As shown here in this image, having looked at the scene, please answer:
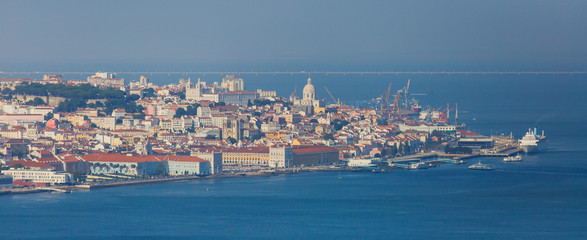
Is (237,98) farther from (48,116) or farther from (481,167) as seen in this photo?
(481,167)

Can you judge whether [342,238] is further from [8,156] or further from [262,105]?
[262,105]

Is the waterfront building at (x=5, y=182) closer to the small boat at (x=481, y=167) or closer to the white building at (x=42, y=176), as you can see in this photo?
the white building at (x=42, y=176)

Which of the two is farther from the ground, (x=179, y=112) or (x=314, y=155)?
(x=179, y=112)

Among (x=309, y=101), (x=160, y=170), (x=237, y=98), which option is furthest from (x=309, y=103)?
(x=160, y=170)

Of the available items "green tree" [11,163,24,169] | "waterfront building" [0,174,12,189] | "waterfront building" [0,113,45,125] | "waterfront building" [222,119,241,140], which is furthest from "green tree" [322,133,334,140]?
"waterfront building" [0,174,12,189]

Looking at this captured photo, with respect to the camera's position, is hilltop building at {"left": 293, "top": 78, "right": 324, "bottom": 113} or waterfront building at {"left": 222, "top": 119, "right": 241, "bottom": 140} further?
hilltop building at {"left": 293, "top": 78, "right": 324, "bottom": 113}

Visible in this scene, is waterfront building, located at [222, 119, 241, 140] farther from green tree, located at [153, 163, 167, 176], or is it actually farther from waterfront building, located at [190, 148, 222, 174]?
green tree, located at [153, 163, 167, 176]

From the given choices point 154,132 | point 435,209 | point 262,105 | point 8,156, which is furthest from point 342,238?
point 262,105
